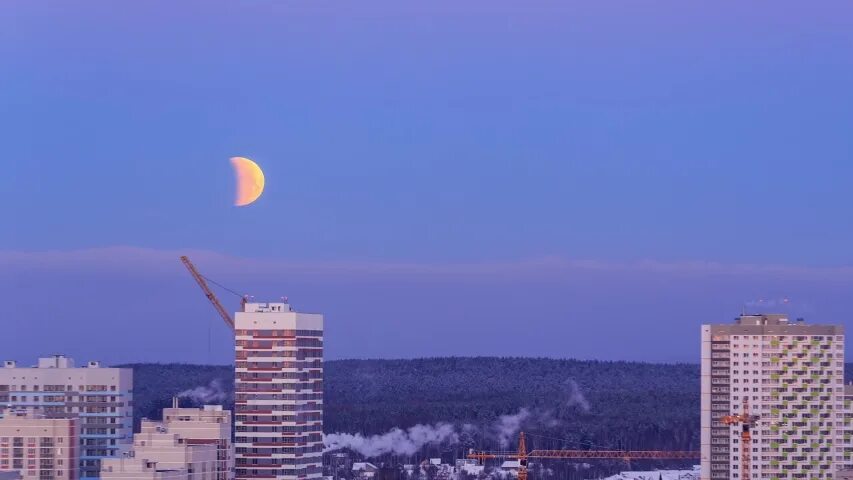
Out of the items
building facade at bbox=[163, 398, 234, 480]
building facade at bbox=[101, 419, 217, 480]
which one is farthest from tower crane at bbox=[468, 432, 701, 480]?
building facade at bbox=[101, 419, 217, 480]

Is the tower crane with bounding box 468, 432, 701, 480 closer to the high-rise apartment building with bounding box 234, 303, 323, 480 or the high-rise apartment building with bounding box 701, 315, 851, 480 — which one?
the high-rise apartment building with bounding box 701, 315, 851, 480

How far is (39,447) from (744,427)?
141ft

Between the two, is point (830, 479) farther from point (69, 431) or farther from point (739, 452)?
point (69, 431)

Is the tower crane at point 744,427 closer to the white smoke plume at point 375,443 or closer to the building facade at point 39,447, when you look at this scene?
the building facade at point 39,447

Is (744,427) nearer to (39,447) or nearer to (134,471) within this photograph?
(134,471)

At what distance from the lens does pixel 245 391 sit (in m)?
113

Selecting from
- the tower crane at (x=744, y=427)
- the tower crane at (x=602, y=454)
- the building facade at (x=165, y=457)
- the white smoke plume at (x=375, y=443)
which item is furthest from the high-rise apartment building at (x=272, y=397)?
the white smoke plume at (x=375, y=443)

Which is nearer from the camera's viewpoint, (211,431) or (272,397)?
(211,431)

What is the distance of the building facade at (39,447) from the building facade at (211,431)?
608 centimetres

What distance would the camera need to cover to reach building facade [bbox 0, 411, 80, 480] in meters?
108

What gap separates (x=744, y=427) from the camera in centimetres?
12088

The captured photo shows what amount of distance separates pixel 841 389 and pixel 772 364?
5.20 metres

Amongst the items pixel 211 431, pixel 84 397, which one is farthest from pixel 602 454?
pixel 211 431

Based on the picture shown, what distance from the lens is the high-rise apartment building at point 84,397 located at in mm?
123688
